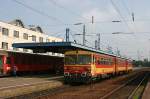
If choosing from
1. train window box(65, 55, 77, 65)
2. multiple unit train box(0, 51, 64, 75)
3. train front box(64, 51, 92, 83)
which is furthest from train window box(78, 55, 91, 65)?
multiple unit train box(0, 51, 64, 75)

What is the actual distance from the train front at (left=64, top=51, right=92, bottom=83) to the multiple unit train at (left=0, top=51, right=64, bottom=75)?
364 inches

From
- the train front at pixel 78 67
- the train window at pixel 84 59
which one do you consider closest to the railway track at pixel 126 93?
the train front at pixel 78 67

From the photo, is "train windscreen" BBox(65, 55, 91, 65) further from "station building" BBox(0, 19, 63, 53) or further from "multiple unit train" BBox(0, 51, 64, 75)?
"station building" BBox(0, 19, 63, 53)

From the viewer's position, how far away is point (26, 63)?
133 feet

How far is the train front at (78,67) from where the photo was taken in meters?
29.0

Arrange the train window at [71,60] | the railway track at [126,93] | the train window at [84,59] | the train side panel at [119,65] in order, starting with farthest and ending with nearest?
the train side panel at [119,65] < the train window at [71,60] < the train window at [84,59] < the railway track at [126,93]

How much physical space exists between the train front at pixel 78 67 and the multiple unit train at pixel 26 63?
926cm

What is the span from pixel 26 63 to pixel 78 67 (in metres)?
12.9

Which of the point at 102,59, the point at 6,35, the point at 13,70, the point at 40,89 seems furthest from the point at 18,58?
the point at 6,35

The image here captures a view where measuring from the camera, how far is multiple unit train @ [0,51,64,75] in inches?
1427

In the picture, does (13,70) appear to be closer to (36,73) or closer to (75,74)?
(36,73)

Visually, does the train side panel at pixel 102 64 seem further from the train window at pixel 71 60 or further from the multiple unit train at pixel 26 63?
the multiple unit train at pixel 26 63

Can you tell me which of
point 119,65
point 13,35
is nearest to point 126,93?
point 119,65

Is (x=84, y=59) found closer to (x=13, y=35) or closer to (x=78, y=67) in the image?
(x=78, y=67)
